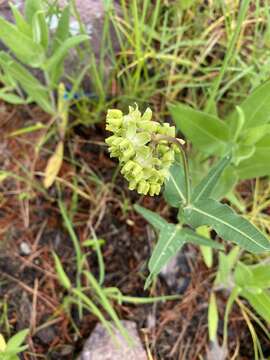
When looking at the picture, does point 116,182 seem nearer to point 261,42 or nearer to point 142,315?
point 142,315

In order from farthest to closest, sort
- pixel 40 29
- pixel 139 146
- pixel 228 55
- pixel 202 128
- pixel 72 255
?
Answer: pixel 72 255 < pixel 202 128 < pixel 40 29 < pixel 228 55 < pixel 139 146

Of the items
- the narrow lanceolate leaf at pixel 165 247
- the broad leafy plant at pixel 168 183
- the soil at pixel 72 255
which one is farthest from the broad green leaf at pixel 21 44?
the narrow lanceolate leaf at pixel 165 247

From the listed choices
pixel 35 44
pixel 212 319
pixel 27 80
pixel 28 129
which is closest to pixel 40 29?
pixel 35 44

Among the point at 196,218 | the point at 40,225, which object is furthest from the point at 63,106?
the point at 196,218

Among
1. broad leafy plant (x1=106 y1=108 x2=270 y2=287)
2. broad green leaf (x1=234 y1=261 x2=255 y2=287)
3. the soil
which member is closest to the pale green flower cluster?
broad leafy plant (x1=106 y1=108 x2=270 y2=287)

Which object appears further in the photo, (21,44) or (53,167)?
(53,167)

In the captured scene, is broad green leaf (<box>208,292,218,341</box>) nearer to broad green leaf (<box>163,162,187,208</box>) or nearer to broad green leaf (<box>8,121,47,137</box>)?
broad green leaf (<box>163,162,187,208</box>)

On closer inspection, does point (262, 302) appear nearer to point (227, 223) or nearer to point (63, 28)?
point (227, 223)
